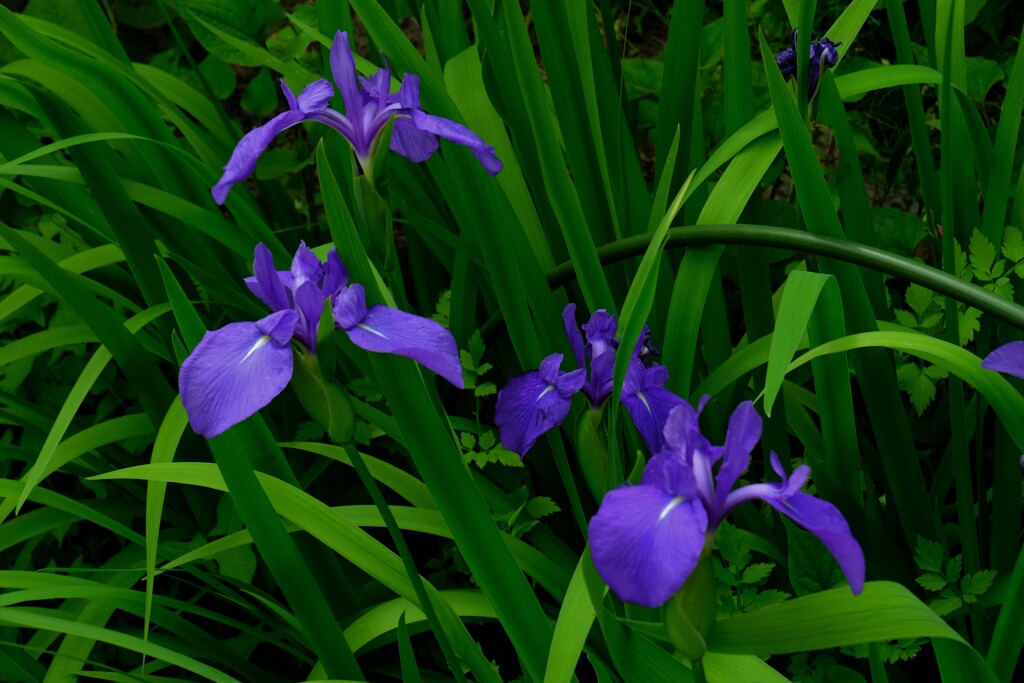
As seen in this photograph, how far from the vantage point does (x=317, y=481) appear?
1.47m

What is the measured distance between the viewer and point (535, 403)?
3.04 feet

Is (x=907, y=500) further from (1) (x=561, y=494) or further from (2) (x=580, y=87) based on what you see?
(2) (x=580, y=87)

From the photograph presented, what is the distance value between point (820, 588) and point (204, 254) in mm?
1036

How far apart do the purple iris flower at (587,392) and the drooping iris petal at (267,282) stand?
29 cm

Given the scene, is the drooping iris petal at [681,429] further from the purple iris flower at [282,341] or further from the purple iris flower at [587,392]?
the purple iris flower at [587,392]

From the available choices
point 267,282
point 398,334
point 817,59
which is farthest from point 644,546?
point 817,59

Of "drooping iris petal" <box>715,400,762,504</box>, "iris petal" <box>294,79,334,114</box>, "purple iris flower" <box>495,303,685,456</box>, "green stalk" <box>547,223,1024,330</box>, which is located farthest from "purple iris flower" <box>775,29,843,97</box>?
"drooping iris petal" <box>715,400,762,504</box>

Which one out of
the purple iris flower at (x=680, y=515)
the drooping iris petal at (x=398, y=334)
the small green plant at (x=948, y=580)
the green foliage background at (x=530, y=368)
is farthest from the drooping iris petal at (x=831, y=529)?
the small green plant at (x=948, y=580)

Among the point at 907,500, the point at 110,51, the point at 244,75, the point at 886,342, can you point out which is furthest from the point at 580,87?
the point at 244,75

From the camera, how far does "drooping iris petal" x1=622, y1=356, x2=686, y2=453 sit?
0.88 m

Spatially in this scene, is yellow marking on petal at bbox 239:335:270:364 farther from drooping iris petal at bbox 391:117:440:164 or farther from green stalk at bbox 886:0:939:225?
green stalk at bbox 886:0:939:225

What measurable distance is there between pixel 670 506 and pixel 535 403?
39cm

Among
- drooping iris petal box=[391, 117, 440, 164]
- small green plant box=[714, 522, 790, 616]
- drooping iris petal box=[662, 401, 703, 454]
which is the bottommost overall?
small green plant box=[714, 522, 790, 616]

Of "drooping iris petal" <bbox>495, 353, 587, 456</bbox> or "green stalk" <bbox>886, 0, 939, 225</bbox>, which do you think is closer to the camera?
"drooping iris petal" <bbox>495, 353, 587, 456</bbox>
